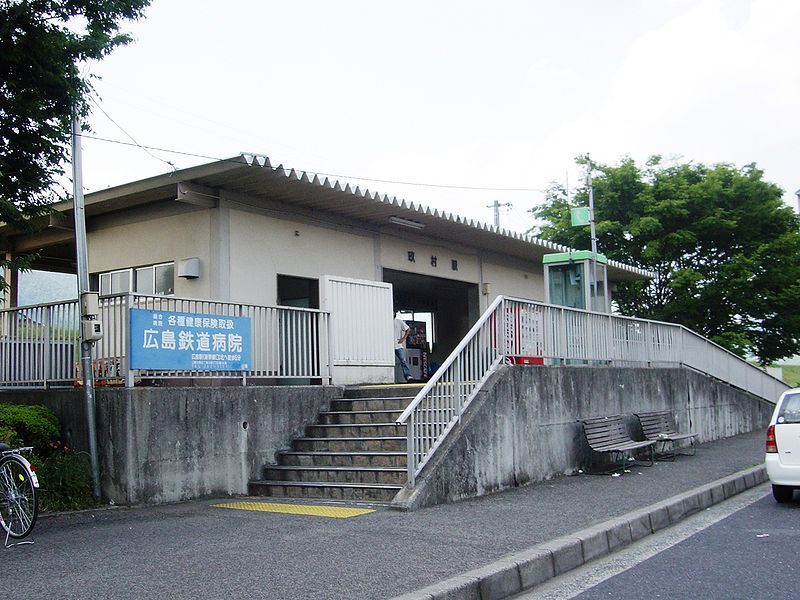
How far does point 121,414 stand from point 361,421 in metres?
3.37

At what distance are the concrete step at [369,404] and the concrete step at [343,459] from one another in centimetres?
107

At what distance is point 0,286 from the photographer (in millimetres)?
10031

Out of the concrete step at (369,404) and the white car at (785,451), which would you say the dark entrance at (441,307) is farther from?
the white car at (785,451)

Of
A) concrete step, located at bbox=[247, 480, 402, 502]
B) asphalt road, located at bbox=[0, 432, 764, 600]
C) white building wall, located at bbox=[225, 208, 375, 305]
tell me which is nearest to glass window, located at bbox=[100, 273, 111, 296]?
white building wall, located at bbox=[225, 208, 375, 305]

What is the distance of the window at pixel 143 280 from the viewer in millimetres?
13297

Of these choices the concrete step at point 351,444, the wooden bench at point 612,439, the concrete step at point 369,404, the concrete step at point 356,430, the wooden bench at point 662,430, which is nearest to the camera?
the concrete step at point 351,444

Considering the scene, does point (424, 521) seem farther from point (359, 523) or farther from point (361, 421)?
point (361, 421)

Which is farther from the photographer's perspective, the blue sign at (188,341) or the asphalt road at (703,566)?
the blue sign at (188,341)

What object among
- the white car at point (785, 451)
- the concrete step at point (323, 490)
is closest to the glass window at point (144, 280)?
the concrete step at point (323, 490)

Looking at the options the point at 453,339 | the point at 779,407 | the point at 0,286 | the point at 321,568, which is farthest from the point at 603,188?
the point at 321,568

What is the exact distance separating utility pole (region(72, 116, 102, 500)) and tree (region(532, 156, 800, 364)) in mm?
19748

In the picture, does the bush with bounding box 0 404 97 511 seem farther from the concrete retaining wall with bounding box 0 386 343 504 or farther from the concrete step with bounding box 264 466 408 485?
the concrete step with bounding box 264 466 408 485

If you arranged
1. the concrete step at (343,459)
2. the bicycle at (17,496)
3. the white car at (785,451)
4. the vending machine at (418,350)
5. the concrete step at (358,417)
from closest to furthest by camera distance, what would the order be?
the bicycle at (17,496), the white car at (785,451), the concrete step at (343,459), the concrete step at (358,417), the vending machine at (418,350)

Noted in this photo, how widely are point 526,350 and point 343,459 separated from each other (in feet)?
10.4
